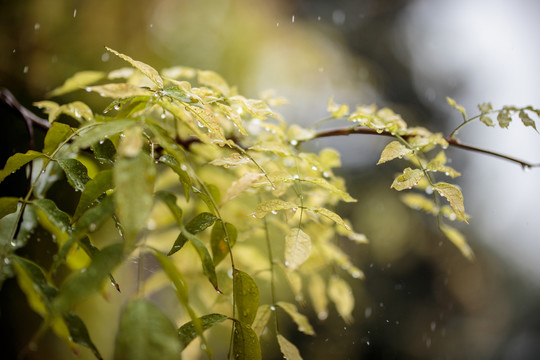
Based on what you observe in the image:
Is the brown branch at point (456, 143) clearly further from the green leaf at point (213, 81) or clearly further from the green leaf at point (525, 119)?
the green leaf at point (213, 81)

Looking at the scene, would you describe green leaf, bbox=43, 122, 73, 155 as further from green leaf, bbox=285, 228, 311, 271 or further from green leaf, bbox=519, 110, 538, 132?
green leaf, bbox=519, 110, 538, 132

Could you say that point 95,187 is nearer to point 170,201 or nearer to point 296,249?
point 170,201

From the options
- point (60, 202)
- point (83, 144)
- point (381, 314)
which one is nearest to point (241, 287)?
point (83, 144)

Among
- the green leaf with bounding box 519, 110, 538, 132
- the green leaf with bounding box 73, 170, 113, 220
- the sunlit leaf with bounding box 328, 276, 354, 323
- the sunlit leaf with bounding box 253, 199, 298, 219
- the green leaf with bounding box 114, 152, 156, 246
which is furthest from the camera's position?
the sunlit leaf with bounding box 328, 276, 354, 323

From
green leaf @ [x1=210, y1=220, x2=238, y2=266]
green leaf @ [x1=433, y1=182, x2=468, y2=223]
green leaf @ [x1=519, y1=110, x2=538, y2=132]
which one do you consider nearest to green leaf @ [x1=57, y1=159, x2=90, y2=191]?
green leaf @ [x1=210, y1=220, x2=238, y2=266]

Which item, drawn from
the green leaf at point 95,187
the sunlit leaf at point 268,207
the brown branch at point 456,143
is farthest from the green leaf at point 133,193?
the brown branch at point 456,143
